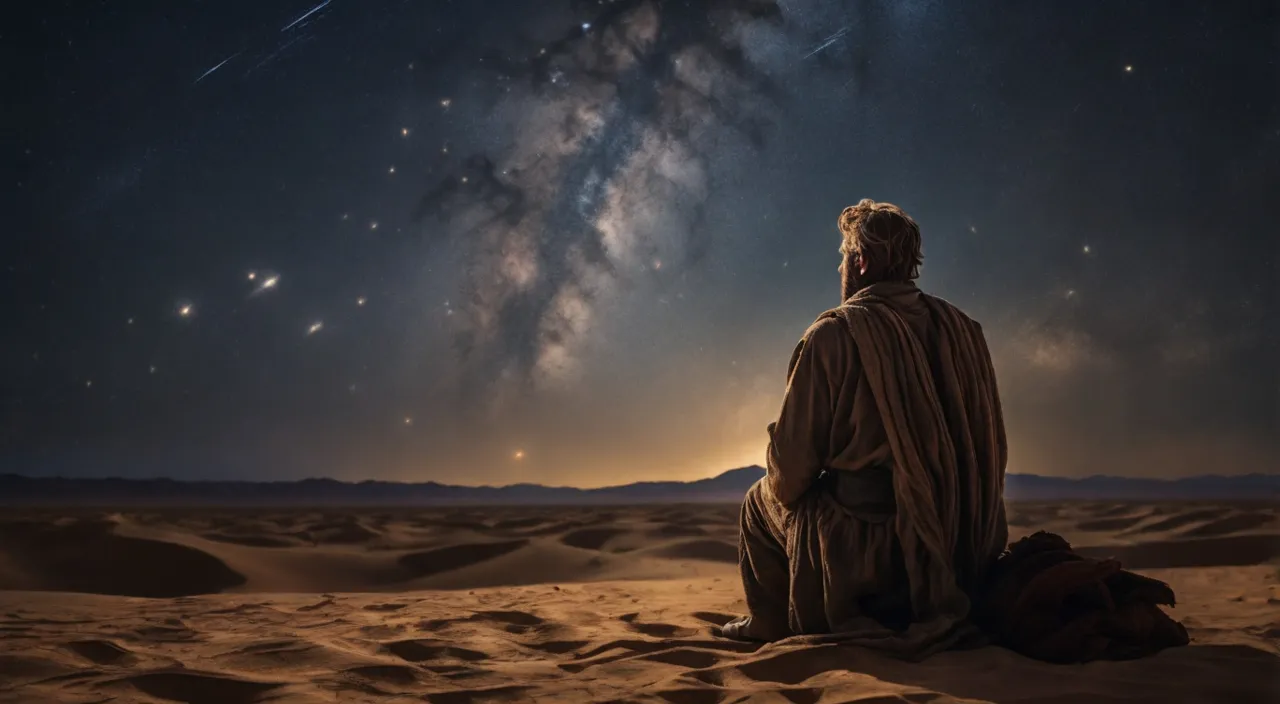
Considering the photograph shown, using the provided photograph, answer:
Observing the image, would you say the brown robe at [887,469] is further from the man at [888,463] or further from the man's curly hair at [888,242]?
the man's curly hair at [888,242]

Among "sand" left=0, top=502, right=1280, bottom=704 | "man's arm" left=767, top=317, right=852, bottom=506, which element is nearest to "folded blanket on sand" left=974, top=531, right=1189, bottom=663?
"sand" left=0, top=502, right=1280, bottom=704

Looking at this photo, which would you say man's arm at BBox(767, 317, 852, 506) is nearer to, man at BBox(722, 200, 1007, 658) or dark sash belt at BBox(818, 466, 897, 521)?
man at BBox(722, 200, 1007, 658)

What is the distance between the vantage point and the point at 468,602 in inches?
233

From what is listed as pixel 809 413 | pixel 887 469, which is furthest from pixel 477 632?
pixel 887 469

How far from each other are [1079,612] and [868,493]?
0.90 m

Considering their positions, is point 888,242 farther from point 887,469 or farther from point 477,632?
point 477,632

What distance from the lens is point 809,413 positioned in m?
3.48

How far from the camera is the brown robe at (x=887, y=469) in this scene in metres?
3.35

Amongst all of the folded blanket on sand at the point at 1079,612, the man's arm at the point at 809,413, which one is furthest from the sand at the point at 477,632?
the man's arm at the point at 809,413

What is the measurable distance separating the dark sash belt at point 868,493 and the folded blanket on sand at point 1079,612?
569 millimetres

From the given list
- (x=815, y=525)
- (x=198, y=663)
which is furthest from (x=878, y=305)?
(x=198, y=663)

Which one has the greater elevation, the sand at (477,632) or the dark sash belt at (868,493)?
the dark sash belt at (868,493)

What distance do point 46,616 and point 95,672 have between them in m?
2.20

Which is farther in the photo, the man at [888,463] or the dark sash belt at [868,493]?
the dark sash belt at [868,493]
